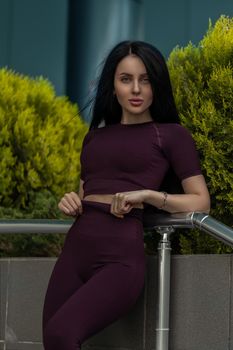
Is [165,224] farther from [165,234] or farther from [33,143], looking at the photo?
[33,143]

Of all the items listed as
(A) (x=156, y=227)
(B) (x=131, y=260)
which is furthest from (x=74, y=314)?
A: (A) (x=156, y=227)

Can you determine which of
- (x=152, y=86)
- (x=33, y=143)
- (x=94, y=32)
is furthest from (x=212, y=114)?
(x=94, y=32)

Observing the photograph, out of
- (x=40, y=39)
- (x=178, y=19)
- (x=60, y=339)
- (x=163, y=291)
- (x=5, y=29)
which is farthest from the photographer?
(x=178, y=19)

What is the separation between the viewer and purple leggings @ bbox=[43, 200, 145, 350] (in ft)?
12.1

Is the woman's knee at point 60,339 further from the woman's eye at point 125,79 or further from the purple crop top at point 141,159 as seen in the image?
the woman's eye at point 125,79

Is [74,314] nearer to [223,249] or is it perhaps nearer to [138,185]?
[138,185]

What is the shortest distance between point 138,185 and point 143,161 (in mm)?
95

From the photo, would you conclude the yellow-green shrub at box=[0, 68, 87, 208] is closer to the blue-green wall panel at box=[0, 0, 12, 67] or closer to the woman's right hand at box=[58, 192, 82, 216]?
the woman's right hand at box=[58, 192, 82, 216]

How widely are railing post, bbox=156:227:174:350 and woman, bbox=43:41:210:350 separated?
5.4 inches

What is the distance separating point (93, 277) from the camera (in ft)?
12.4

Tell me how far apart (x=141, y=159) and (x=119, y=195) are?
22 centimetres

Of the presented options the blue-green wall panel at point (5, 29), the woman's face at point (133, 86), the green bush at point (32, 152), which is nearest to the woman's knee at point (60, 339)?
the woman's face at point (133, 86)

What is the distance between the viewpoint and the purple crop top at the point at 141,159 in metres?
3.94

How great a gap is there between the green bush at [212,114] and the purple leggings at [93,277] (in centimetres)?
57
